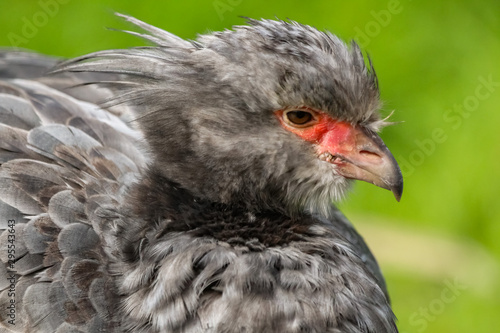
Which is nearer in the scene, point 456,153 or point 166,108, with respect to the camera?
point 166,108

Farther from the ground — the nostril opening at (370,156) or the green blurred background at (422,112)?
the nostril opening at (370,156)

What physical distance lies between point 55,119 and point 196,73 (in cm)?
81

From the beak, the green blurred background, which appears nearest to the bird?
the beak

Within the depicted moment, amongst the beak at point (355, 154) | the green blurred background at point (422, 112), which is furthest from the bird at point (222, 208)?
the green blurred background at point (422, 112)

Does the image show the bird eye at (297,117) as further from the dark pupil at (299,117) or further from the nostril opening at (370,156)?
the nostril opening at (370,156)

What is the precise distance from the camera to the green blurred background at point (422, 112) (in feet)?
15.2

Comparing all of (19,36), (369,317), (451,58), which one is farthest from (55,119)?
(451,58)

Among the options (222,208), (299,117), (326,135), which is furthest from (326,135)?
(222,208)

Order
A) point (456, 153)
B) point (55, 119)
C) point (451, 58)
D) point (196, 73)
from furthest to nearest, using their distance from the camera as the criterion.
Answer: point (451, 58), point (456, 153), point (55, 119), point (196, 73)

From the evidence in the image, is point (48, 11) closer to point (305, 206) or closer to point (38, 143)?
point (38, 143)

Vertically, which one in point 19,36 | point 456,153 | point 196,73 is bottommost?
point 19,36

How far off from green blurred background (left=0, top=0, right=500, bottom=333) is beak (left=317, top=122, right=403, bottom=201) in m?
1.83

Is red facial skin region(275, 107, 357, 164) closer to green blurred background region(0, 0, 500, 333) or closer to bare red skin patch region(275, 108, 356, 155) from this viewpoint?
bare red skin patch region(275, 108, 356, 155)

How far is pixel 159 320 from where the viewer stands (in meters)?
2.58
